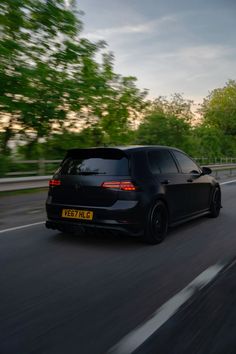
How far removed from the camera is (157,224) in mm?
6422

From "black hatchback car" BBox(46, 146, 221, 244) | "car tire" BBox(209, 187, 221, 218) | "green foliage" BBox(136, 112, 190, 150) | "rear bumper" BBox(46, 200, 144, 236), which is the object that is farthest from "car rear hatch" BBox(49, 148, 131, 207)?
"green foliage" BBox(136, 112, 190, 150)

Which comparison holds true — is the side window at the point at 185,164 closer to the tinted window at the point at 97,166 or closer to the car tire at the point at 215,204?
the car tire at the point at 215,204

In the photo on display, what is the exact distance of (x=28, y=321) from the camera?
134 inches

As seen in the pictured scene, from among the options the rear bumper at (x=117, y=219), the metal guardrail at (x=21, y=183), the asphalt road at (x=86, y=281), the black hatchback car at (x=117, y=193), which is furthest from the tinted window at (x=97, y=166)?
the metal guardrail at (x=21, y=183)

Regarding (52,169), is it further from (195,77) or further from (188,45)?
(195,77)

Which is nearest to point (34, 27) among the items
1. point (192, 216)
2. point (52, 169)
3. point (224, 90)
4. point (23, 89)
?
point (23, 89)

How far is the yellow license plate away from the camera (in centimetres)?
606

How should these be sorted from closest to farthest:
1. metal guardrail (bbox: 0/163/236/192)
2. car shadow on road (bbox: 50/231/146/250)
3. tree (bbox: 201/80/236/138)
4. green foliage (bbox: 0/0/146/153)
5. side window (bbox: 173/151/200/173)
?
1. car shadow on road (bbox: 50/231/146/250)
2. side window (bbox: 173/151/200/173)
3. metal guardrail (bbox: 0/163/236/192)
4. green foliage (bbox: 0/0/146/153)
5. tree (bbox: 201/80/236/138)

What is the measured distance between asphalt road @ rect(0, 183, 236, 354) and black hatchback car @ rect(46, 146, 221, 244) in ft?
1.11

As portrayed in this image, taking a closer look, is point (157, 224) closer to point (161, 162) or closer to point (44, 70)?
point (161, 162)

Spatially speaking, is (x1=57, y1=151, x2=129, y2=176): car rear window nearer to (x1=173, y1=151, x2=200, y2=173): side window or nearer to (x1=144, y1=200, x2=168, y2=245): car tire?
(x1=144, y1=200, x2=168, y2=245): car tire

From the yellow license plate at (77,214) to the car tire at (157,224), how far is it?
0.88m

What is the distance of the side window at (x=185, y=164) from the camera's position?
24.9 feet

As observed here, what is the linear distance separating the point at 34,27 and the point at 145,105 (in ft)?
31.4
